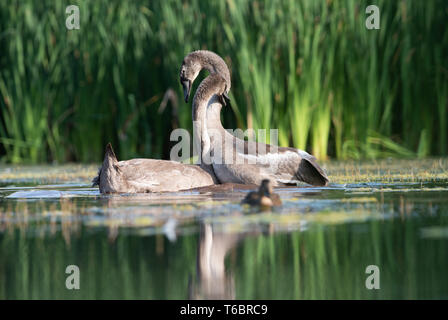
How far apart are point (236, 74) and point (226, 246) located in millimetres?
6846

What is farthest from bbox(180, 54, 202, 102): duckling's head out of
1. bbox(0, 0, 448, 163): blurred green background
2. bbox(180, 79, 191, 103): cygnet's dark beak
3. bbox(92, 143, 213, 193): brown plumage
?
bbox(92, 143, 213, 193): brown plumage

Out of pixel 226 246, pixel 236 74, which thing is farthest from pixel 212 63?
pixel 226 246

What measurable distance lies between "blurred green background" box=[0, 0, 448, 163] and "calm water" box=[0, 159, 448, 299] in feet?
11.6

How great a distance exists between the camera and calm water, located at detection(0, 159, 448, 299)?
372 cm

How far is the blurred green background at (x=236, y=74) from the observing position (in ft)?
34.9

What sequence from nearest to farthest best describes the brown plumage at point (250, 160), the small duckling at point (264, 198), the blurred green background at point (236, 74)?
the small duckling at point (264, 198) → the brown plumage at point (250, 160) → the blurred green background at point (236, 74)

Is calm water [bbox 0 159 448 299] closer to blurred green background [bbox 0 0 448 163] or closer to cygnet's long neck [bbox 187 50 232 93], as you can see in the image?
cygnet's long neck [bbox 187 50 232 93]

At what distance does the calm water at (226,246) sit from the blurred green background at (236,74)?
355 centimetres

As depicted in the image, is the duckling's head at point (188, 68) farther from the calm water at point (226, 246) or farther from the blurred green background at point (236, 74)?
the calm water at point (226, 246)

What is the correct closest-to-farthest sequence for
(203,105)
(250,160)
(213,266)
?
(213,266)
(250,160)
(203,105)

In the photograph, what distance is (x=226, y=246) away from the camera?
4594 millimetres

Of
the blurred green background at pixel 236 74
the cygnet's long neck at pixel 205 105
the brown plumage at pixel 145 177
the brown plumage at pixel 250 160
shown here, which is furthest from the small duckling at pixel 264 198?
the blurred green background at pixel 236 74

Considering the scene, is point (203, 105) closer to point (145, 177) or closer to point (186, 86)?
point (186, 86)

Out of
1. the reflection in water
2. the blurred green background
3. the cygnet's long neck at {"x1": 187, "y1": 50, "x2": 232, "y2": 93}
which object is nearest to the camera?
the reflection in water
